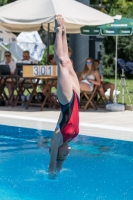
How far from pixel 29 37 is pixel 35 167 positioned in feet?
54.5

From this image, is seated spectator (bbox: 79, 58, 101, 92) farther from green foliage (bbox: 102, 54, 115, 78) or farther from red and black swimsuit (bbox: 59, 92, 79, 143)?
green foliage (bbox: 102, 54, 115, 78)

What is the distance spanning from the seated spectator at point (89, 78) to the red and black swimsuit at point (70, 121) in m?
6.22

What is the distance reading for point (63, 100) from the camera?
170 inches

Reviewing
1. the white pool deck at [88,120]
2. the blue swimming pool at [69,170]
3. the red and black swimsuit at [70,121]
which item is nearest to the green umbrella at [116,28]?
the white pool deck at [88,120]

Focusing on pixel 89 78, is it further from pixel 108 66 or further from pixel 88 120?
pixel 108 66

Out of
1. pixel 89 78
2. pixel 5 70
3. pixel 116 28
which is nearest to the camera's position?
pixel 116 28

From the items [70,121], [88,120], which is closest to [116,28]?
[88,120]

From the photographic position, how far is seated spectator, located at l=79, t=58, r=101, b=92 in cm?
1059

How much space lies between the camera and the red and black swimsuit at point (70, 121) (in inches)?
169

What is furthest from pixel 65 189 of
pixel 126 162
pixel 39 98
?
pixel 39 98

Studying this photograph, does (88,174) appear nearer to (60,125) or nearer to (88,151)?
(88,151)

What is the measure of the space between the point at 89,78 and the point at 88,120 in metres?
1.48

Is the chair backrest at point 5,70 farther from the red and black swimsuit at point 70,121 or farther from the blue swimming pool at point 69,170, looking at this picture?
the red and black swimsuit at point 70,121

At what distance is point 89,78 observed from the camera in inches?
420
